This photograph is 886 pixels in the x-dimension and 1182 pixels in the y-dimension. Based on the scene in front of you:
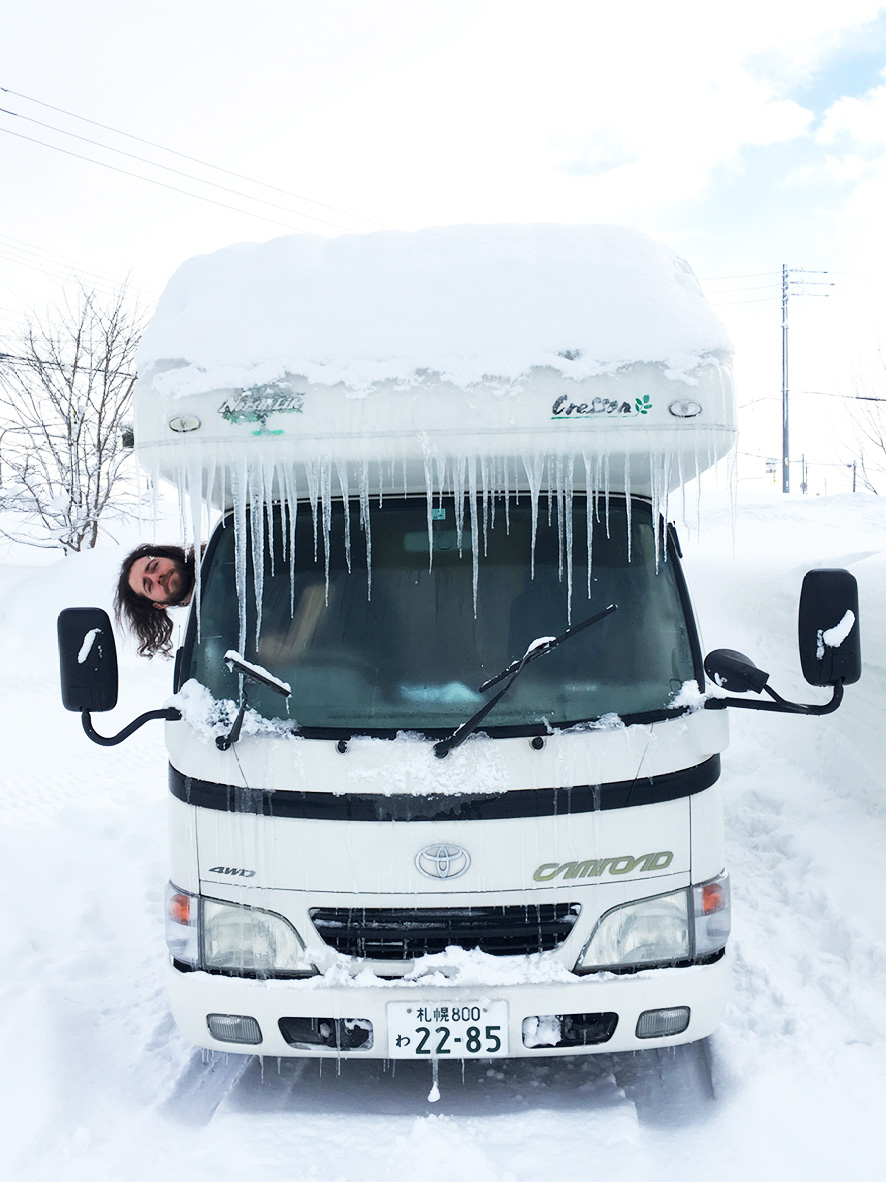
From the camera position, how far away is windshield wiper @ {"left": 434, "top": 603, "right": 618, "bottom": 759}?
2.45 meters

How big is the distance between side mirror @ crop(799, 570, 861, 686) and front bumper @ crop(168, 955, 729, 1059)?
3.21 feet

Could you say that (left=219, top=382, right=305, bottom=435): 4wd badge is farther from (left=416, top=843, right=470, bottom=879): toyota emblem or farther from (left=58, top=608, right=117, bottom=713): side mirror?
(left=416, top=843, right=470, bottom=879): toyota emblem

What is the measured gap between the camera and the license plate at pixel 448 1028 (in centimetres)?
251

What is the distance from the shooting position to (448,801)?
2465 millimetres

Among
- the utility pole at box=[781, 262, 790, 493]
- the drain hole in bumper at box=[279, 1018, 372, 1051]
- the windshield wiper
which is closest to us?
the windshield wiper

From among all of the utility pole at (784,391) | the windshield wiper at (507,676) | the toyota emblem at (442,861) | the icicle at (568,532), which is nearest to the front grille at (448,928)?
the toyota emblem at (442,861)

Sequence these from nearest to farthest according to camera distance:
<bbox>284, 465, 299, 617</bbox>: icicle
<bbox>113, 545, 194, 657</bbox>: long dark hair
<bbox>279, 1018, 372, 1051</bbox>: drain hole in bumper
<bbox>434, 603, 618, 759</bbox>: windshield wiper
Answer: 1. <bbox>434, 603, 618, 759</bbox>: windshield wiper
2. <bbox>279, 1018, 372, 1051</bbox>: drain hole in bumper
3. <bbox>284, 465, 299, 617</bbox>: icicle
4. <bbox>113, 545, 194, 657</bbox>: long dark hair

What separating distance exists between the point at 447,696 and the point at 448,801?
33cm

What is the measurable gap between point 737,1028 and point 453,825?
1.61 metres

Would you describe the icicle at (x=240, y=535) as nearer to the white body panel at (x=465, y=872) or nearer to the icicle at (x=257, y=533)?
the icicle at (x=257, y=533)

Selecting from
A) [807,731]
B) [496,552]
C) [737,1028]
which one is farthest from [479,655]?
[807,731]

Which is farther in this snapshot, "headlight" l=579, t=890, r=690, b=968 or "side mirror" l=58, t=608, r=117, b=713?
"side mirror" l=58, t=608, r=117, b=713

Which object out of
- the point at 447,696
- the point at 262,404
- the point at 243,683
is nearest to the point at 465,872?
the point at 447,696

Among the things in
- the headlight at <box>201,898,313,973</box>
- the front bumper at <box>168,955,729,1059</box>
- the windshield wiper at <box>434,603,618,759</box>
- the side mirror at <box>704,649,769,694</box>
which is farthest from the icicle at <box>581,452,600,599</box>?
the headlight at <box>201,898,313,973</box>
